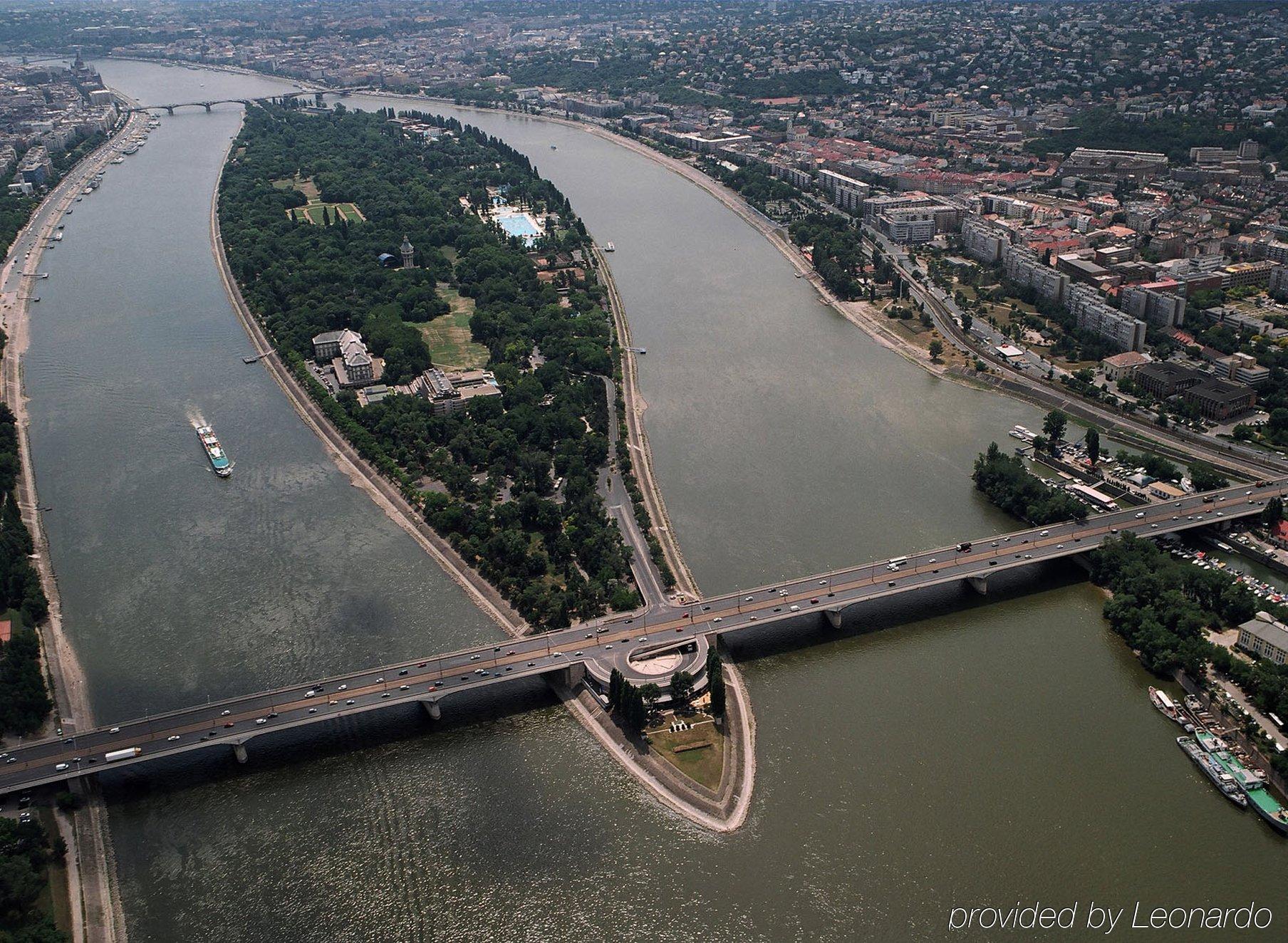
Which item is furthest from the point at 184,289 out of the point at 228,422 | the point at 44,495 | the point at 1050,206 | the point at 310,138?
the point at 1050,206

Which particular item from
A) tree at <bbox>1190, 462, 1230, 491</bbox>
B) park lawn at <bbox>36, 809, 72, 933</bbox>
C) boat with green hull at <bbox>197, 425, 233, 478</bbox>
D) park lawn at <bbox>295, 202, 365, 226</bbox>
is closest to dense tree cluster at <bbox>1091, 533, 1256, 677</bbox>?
tree at <bbox>1190, 462, 1230, 491</bbox>

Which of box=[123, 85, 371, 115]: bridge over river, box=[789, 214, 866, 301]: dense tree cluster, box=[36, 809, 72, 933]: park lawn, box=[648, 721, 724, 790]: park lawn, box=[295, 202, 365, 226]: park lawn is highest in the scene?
box=[123, 85, 371, 115]: bridge over river

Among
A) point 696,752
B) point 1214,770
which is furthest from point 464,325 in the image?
point 1214,770

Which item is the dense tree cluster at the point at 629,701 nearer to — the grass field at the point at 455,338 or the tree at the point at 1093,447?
the tree at the point at 1093,447

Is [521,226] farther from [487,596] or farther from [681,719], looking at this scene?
[681,719]

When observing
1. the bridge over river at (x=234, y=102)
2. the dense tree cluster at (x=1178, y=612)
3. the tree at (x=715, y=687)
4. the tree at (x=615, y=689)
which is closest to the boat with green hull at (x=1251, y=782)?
the dense tree cluster at (x=1178, y=612)

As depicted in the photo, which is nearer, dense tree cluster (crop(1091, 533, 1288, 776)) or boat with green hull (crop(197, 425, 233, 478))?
dense tree cluster (crop(1091, 533, 1288, 776))

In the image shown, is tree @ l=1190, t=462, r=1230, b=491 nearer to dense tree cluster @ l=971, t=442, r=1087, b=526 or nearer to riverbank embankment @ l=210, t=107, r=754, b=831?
dense tree cluster @ l=971, t=442, r=1087, b=526
